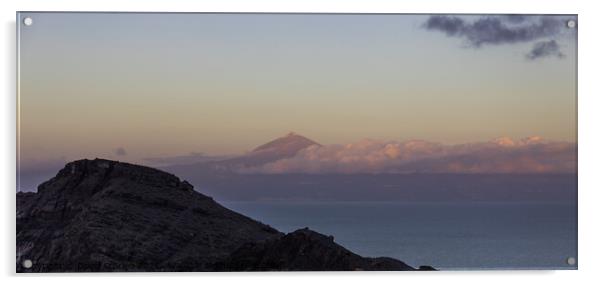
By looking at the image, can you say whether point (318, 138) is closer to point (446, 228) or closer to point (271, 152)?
point (271, 152)

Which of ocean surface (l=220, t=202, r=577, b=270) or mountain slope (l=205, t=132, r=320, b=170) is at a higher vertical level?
mountain slope (l=205, t=132, r=320, b=170)

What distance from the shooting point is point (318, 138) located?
5.02 metres

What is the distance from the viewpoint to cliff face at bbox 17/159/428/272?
16.1 ft

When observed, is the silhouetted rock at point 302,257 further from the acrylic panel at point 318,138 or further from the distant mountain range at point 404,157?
the distant mountain range at point 404,157

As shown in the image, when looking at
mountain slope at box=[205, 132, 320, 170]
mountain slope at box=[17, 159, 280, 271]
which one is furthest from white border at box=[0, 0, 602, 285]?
mountain slope at box=[205, 132, 320, 170]

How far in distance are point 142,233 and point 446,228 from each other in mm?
1548

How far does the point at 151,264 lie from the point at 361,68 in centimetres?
146

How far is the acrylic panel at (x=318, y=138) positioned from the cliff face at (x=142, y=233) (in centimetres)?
1

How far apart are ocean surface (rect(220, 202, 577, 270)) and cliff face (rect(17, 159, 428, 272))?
71 millimetres

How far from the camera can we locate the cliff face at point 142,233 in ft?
16.1

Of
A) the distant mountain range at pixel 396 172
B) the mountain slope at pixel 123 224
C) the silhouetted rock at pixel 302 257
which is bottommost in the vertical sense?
the silhouetted rock at pixel 302 257

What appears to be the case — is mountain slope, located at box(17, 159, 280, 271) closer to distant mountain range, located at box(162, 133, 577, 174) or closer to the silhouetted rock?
the silhouetted rock

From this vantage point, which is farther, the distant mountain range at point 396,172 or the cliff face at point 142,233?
the distant mountain range at point 396,172
